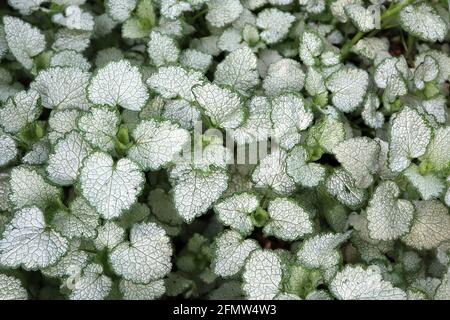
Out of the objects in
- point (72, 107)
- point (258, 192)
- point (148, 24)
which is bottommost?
point (258, 192)

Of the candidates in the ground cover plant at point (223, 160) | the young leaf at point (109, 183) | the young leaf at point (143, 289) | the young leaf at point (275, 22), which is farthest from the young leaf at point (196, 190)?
the young leaf at point (275, 22)

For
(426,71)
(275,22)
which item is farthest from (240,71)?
(426,71)

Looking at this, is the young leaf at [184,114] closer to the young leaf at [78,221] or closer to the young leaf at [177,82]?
the young leaf at [177,82]

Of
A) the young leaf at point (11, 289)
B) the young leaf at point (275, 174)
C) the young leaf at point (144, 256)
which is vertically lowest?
the young leaf at point (11, 289)

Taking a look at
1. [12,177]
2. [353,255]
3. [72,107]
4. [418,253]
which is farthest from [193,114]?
[418,253]
